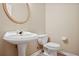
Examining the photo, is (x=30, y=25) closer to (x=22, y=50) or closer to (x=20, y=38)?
(x=20, y=38)

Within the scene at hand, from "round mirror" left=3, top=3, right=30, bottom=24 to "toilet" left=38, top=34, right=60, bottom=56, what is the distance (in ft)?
1.02

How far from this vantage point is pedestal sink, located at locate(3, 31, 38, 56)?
1562mm

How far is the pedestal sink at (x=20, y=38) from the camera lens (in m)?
1.56

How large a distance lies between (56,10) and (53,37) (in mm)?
342

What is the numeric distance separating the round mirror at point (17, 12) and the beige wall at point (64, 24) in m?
0.27

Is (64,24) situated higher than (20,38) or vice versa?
(64,24)

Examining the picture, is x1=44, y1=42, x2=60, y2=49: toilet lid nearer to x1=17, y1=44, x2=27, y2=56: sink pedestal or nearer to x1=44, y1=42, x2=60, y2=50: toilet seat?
x1=44, y1=42, x2=60, y2=50: toilet seat

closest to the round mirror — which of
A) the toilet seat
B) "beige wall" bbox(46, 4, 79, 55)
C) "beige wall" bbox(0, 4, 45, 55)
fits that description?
"beige wall" bbox(0, 4, 45, 55)

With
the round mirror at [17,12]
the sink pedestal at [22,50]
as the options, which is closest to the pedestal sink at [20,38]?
the sink pedestal at [22,50]

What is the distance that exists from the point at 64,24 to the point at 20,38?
0.58 metres

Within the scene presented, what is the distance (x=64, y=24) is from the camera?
162cm

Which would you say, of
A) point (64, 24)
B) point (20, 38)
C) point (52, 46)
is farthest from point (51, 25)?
point (20, 38)

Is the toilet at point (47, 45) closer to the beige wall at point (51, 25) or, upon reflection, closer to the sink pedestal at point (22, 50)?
the beige wall at point (51, 25)

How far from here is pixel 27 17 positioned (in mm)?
1620
